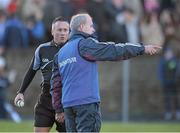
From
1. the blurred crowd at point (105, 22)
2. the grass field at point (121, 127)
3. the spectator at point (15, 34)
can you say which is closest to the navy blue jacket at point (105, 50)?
the grass field at point (121, 127)

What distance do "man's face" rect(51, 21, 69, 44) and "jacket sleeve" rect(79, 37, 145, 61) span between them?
1670mm

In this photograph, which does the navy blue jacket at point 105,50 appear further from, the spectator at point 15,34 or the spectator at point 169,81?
the spectator at point 15,34

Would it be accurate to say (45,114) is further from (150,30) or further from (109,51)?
(150,30)

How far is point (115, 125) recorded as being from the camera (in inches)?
797


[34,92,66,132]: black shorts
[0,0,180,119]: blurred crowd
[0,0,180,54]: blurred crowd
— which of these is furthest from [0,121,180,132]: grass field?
[34,92,66,132]: black shorts

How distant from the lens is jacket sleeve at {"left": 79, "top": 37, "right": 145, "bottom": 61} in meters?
10.3

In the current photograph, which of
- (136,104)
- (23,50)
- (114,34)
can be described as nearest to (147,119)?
(136,104)

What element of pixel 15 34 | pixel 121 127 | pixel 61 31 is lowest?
pixel 121 127

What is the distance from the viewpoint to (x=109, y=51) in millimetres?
10312

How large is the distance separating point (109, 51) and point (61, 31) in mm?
1901

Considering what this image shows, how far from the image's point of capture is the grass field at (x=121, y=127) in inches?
740

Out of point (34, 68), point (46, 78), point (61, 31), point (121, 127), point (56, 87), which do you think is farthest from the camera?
point (121, 127)

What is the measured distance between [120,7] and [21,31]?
3.03 m

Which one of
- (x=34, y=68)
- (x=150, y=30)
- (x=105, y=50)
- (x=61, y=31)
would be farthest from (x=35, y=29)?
(x=105, y=50)
